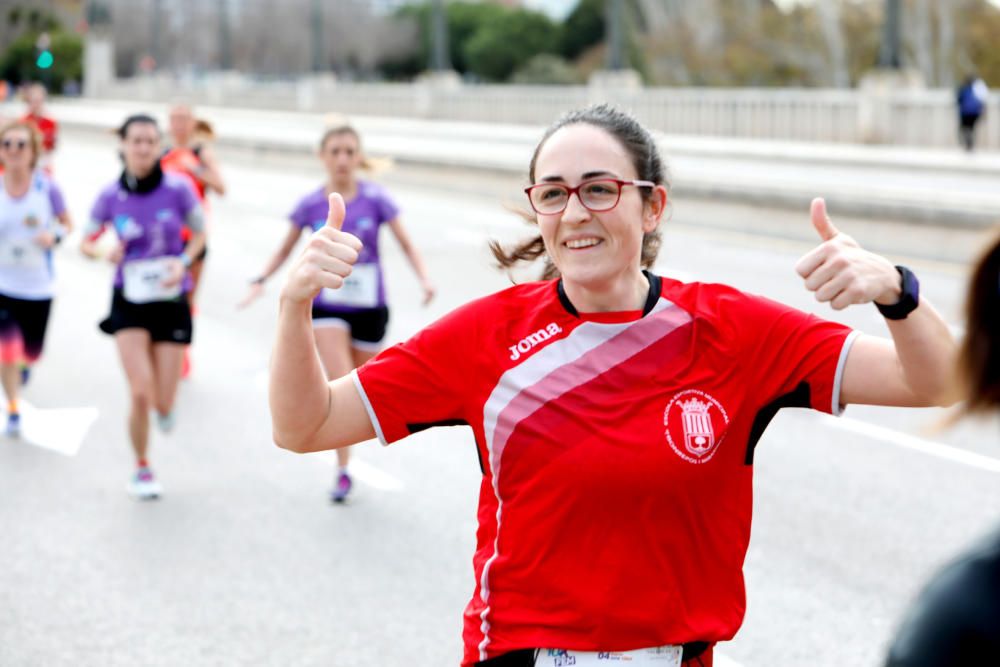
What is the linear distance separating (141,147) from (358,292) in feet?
4.95

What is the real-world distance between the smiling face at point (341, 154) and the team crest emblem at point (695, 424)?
224 inches

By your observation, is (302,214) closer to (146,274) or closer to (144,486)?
(146,274)

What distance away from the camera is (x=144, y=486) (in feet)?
28.5

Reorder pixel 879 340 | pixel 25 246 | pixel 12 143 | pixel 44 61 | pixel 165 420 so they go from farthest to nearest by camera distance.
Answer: pixel 44 61 → pixel 25 246 → pixel 12 143 → pixel 165 420 → pixel 879 340

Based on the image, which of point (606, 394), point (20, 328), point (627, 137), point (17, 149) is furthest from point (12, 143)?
point (606, 394)

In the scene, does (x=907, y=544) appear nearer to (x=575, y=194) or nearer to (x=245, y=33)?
(x=575, y=194)

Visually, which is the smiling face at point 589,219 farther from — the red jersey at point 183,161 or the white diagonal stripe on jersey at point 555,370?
the red jersey at point 183,161

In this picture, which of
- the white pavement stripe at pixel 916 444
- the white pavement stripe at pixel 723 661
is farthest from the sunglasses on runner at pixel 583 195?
the white pavement stripe at pixel 916 444

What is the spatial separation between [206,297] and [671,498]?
1415cm

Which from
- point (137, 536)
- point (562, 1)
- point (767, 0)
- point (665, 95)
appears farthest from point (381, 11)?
point (137, 536)

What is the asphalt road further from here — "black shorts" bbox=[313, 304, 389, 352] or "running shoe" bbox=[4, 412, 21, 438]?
"black shorts" bbox=[313, 304, 389, 352]

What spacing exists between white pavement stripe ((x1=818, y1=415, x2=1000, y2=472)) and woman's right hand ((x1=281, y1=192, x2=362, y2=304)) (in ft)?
22.1

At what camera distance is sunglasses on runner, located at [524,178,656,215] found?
10.5ft

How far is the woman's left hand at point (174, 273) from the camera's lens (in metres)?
8.72
